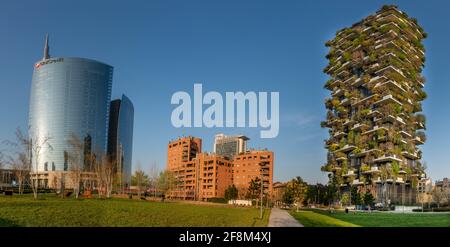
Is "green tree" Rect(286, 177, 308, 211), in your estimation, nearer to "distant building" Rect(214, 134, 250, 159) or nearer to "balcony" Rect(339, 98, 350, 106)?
"balcony" Rect(339, 98, 350, 106)

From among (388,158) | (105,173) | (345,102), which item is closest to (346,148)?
(388,158)

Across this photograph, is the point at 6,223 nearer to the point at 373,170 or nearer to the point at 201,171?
the point at 373,170

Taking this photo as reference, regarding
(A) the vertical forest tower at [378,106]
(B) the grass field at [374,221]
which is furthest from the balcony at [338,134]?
(B) the grass field at [374,221]

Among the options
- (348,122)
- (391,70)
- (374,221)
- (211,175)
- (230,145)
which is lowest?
(211,175)

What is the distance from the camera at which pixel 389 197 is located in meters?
38.9

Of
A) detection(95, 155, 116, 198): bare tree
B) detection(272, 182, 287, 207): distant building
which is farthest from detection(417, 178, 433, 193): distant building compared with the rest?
detection(95, 155, 116, 198): bare tree

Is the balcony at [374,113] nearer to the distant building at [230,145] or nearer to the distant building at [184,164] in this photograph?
the distant building at [184,164]

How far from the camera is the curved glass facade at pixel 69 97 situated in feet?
48.8

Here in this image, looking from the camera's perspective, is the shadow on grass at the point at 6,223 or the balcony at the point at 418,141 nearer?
the shadow on grass at the point at 6,223

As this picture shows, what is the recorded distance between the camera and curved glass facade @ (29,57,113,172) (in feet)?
48.8

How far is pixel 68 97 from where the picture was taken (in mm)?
15930

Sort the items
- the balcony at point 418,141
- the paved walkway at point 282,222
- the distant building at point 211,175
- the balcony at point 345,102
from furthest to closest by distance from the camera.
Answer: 1. the distant building at point 211,175
2. the balcony at point 345,102
3. the balcony at point 418,141
4. the paved walkway at point 282,222

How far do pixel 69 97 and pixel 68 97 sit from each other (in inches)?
2.3

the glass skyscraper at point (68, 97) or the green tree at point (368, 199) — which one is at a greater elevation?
the glass skyscraper at point (68, 97)
